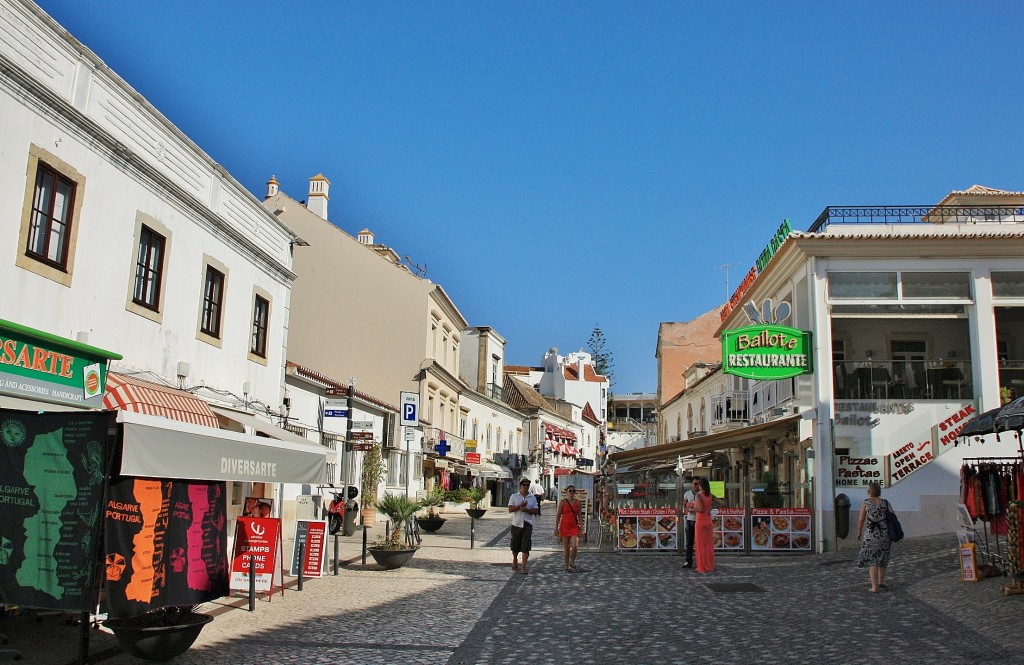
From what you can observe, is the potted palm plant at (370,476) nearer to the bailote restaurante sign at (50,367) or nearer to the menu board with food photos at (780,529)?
the menu board with food photos at (780,529)

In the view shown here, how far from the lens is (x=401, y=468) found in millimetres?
32750

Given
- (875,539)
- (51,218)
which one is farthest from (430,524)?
(51,218)

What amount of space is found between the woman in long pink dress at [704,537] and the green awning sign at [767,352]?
14.1 ft

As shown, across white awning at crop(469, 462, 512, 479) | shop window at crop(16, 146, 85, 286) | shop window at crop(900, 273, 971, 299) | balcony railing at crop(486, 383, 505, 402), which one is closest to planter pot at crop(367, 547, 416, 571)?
shop window at crop(16, 146, 85, 286)

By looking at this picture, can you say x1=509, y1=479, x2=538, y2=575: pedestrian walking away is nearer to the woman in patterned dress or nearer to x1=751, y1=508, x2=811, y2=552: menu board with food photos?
the woman in patterned dress

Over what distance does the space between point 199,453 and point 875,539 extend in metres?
9.34

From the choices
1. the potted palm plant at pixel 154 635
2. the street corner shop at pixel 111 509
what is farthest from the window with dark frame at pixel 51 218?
the potted palm plant at pixel 154 635

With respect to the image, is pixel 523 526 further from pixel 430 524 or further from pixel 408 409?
pixel 430 524

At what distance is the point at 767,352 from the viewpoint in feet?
64.0

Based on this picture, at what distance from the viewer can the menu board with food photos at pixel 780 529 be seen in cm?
1897

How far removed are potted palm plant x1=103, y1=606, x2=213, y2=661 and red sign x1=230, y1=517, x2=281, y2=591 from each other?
3.15 meters

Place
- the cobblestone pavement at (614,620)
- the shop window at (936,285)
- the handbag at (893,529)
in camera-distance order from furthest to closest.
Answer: the shop window at (936,285), the handbag at (893,529), the cobblestone pavement at (614,620)

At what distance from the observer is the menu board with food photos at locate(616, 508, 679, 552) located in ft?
64.0

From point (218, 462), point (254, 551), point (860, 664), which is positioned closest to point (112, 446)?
point (218, 462)
